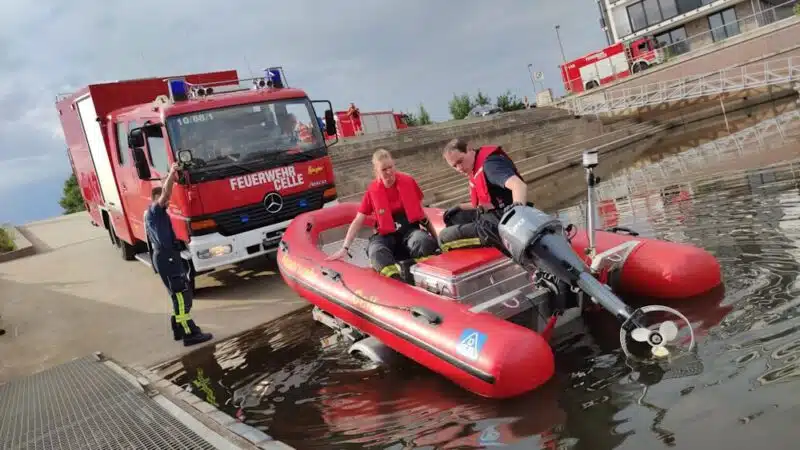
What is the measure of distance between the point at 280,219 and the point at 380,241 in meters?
3.25

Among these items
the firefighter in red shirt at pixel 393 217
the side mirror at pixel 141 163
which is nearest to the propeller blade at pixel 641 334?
the firefighter in red shirt at pixel 393 217

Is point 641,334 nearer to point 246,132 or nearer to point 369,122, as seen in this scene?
point 246,132

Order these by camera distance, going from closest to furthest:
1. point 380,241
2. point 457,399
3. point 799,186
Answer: point 457,399 → point 380,241 → point 799,186

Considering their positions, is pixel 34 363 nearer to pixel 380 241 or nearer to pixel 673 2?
pixel 380 241

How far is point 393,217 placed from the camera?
5781mm

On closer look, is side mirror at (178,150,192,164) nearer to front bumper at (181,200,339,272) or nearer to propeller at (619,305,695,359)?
front bumper at (181,200,339,272)

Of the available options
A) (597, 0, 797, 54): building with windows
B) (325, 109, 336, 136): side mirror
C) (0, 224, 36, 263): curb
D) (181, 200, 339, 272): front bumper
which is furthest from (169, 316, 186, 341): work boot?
(597, 0, 797, 54): building with windows

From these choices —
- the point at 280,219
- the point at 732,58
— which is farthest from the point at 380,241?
the point at 732,58

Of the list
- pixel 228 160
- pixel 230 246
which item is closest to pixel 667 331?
pixel 230 246

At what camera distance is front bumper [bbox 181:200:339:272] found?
8.08 metres

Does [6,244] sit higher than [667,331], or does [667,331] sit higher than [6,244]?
[6,244]

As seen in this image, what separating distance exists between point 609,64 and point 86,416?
3468cm

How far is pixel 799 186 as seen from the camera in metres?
7.61

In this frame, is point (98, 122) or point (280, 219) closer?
point (280, 219)
